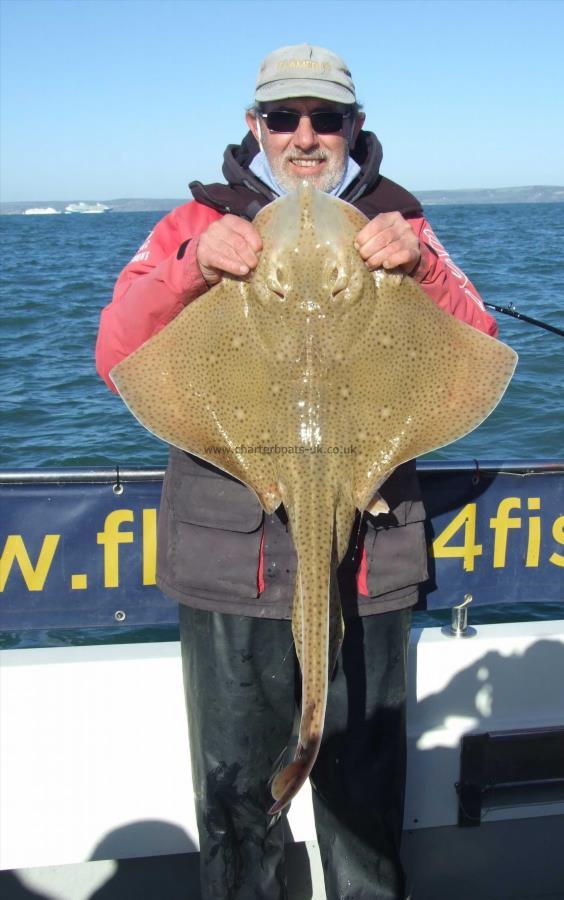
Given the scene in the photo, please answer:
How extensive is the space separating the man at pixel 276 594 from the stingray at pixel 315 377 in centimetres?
23

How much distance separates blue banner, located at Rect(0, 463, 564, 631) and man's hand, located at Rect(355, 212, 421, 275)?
1.48 metres

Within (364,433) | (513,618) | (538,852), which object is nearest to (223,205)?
(364,433)

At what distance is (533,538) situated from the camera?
12.6 feet

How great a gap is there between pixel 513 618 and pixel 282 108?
5.68m

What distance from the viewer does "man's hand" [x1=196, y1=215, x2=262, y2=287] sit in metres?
2.34

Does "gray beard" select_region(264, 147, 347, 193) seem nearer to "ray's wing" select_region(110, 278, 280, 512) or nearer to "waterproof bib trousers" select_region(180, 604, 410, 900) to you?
"ray's wing" select_region(110, 278, 280, 512)

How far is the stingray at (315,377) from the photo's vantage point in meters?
2.37

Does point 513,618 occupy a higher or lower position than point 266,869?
lower

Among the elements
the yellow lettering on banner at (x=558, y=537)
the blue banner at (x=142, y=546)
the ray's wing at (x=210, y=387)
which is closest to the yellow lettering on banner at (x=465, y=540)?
the blue banner at (x=142, y=546)

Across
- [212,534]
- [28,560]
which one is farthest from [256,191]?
[28,560]

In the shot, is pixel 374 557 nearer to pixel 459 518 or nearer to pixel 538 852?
pixel 459 518

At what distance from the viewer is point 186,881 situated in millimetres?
3520

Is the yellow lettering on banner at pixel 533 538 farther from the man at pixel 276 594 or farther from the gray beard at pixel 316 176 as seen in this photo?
the gray beard at pixel 316 176

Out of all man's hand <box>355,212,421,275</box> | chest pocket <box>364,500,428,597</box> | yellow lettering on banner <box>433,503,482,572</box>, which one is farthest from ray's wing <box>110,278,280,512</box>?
yellow lettering on banner <box>433,503,482,572</box>
